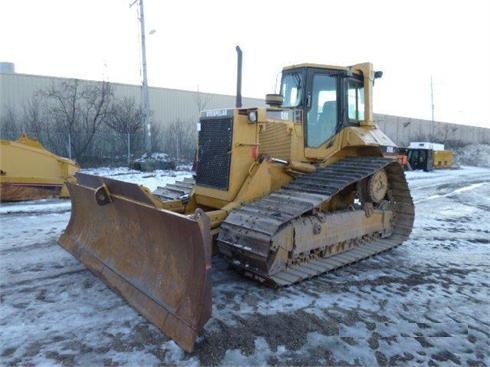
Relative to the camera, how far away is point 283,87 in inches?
272

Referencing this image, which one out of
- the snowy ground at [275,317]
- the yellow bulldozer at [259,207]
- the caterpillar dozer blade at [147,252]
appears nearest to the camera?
the snowy ground at [275,317]

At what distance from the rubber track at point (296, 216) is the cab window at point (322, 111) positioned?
1.67 feet

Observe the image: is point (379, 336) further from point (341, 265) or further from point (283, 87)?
point (283, 87)

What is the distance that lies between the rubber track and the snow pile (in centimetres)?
3551

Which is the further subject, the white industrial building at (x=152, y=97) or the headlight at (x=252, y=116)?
the white industrial building at (x=152, y=97)

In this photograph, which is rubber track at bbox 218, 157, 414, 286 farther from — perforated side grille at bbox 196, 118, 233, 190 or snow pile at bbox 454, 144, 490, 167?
snow pile at bbox 454, 144, 490, 167

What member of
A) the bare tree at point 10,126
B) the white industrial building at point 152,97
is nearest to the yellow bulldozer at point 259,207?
the bare tree at point 10,126

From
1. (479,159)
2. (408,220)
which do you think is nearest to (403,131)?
(479,159)

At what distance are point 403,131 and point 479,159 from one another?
769cm

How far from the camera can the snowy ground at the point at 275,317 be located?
346 cm

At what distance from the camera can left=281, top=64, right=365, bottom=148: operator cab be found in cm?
651

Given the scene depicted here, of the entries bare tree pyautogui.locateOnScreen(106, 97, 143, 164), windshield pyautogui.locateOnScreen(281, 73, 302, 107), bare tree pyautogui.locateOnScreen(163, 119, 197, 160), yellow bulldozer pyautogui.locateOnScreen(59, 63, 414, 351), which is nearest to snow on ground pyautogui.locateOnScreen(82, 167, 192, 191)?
bare tree pyautogui.locateOnScreen(106, 97, 143, 164)

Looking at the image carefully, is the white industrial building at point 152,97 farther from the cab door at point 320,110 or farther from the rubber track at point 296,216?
the rubber track at point 296,216

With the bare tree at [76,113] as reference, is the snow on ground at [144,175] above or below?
below
